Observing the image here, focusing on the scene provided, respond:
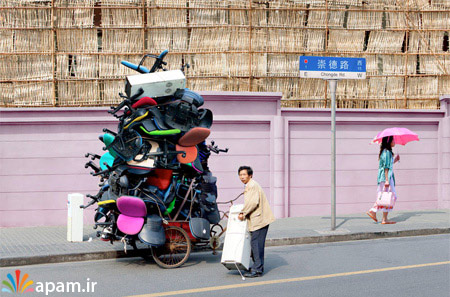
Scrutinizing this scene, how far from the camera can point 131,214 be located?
27.9ft

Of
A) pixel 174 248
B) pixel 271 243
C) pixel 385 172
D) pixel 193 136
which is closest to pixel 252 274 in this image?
pixel 174 248

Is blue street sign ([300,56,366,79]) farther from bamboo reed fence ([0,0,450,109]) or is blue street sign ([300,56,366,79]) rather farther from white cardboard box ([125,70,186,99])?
white cardboard box ([125,70,186,99])

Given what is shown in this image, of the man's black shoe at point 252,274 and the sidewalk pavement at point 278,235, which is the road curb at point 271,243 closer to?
the sidewalk pavement at point 278,235

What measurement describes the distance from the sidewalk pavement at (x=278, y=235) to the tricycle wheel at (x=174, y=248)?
A: 112 cm

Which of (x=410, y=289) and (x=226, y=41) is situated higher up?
(x=226, y=41)

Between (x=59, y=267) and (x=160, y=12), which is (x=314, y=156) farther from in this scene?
(x=59, y=267)

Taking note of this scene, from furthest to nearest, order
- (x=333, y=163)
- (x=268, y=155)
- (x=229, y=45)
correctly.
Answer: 1. (x=229, y=45)
2. (x=268, y=155)
3. (x=333, y=163)

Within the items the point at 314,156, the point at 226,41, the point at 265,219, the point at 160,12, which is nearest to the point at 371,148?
the point at 314,156

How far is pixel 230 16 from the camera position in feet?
46.8

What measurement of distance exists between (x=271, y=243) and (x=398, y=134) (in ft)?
13.3

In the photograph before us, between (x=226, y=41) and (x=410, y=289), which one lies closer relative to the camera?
(x=410, y=289)

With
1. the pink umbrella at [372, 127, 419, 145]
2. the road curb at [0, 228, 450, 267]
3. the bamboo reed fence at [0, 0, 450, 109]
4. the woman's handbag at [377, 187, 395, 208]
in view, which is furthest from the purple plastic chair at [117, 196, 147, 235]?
the pink umbrella at [372, 127, 419, 145]

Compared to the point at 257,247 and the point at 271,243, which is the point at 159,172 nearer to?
the point at 257,247

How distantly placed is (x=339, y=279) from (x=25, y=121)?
8.37 meters
